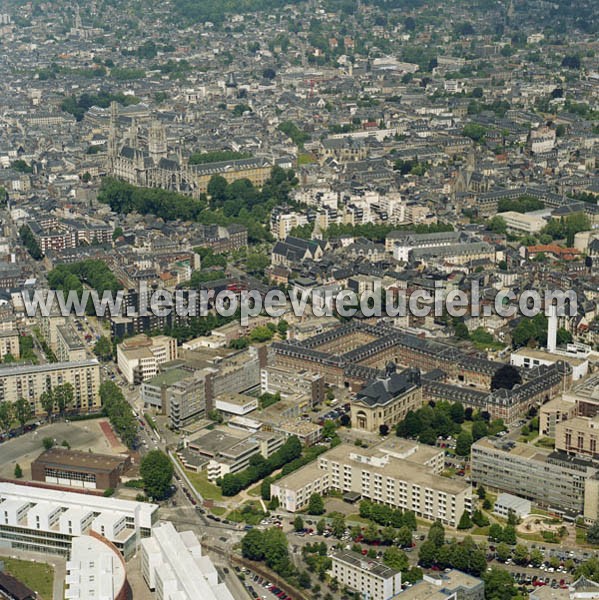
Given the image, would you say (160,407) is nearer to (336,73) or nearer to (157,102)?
(157,102)

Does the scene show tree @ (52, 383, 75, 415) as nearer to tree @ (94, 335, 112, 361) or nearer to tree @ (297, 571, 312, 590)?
tree @ (94, 335, 112, 361)

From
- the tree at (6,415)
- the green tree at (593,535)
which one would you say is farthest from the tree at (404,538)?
the tree at (6,415)

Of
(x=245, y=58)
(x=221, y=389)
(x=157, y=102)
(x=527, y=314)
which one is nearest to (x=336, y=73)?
(x=245, y=58)

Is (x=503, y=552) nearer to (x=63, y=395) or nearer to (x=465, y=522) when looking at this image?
(x=465, y=522)

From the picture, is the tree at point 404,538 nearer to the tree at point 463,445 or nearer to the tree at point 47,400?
the tree at point 463,445

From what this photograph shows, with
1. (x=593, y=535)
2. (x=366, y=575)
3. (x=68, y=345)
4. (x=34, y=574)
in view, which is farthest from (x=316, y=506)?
(x=68, y=345)

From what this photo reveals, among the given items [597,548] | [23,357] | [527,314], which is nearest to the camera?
[597,548]
